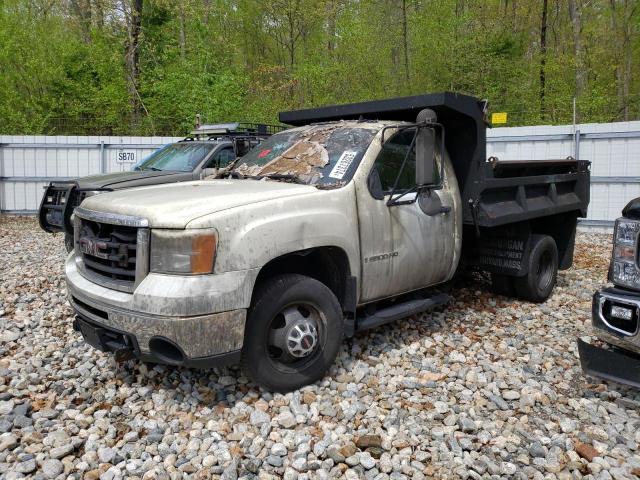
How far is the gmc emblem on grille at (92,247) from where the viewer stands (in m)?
3.62

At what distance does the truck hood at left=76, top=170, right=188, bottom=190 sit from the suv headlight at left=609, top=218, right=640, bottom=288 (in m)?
5.99

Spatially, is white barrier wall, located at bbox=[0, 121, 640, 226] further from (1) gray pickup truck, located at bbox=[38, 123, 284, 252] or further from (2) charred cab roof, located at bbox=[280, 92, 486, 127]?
(2) charred cab roof, located at bbox=[280, 92, 486, 127]

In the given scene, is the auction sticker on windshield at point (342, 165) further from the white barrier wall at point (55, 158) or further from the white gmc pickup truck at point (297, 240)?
the white barrier wall at point (55, 158)

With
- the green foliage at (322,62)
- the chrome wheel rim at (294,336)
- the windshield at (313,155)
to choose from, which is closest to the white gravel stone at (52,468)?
the chrome wheel rim at (294,336)

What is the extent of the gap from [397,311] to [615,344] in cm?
175

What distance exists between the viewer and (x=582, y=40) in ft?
67.8

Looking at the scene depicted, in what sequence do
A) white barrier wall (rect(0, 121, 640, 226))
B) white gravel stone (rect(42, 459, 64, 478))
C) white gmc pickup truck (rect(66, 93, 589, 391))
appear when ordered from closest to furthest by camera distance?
white gravel stone (rect(42, 459, 64, 478))
white gmc pickup truck (rect(66, 93, 589, 391))
white barrier wall (rect(0, 121, 640, 226))

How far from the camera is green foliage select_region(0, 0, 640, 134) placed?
1941 centimetres

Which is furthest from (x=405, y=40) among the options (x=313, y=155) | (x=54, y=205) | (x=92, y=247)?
(x=92, y=247)

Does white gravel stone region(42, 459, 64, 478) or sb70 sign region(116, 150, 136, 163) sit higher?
sb70 sign region(116, 150, 136, 163)

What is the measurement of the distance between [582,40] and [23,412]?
22.9 metres

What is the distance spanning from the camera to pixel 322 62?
22.0 metres

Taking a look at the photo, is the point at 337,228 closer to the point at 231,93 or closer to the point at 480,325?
the point at 480,325

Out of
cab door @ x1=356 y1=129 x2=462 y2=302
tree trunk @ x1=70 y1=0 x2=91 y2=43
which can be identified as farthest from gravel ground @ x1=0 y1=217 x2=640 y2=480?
tree trunk @ x1=70 y1=0 x2=91 y2=43
